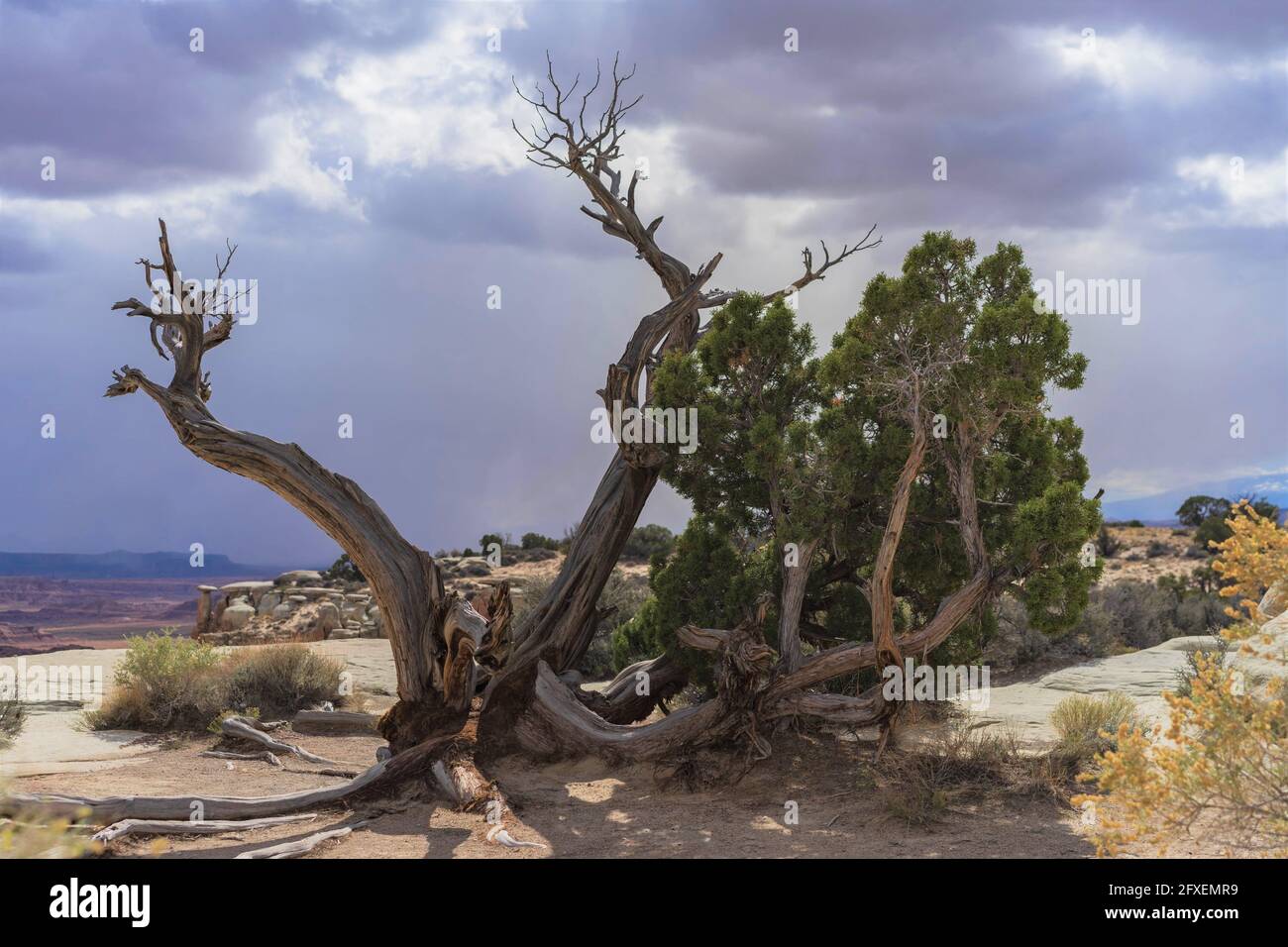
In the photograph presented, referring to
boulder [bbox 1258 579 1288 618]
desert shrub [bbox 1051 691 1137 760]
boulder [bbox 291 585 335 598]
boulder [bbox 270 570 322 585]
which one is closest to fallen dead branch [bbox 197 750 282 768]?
desert shrub [bbox 1051 691 1137 760]

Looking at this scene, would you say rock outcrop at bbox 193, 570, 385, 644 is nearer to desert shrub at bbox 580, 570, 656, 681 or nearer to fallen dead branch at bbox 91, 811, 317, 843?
desert shrub at bbox 580, 570, 656, 681

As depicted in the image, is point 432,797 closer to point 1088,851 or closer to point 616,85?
point 1088,851

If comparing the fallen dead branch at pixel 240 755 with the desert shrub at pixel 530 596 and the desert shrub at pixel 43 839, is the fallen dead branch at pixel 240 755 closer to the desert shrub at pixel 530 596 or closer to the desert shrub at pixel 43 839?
the desert shrub at pixel 43 839

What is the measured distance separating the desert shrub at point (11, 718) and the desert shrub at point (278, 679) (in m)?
2.25

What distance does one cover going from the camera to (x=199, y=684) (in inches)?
517

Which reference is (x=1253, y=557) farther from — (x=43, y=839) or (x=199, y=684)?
(x=199, y=684)

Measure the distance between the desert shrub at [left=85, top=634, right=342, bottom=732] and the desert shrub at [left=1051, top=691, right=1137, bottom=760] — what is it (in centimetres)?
916

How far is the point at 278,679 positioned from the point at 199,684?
101 cm

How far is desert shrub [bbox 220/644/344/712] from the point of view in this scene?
1361 centimetres

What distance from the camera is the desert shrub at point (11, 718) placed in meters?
12.1

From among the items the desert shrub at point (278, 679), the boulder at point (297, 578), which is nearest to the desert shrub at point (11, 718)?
the desert shrub at point (278, 679)
